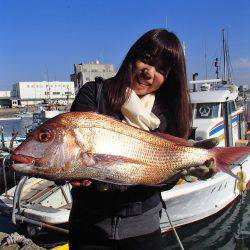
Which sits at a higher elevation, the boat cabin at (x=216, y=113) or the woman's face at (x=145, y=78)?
the woman's face at (x=145, y=78)

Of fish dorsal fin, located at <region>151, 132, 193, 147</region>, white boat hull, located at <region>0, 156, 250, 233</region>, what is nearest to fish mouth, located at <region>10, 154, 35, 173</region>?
fish dorsal fin, located at <region>151, 132, 193, 147</region>

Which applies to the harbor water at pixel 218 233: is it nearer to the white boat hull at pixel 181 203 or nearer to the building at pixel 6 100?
the white boat hull at pixel 181 203

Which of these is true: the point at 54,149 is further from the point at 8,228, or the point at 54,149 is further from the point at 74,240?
the point at 8,228

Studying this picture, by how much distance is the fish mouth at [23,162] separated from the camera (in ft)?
6.34

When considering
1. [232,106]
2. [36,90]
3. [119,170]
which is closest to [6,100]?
[36,90]

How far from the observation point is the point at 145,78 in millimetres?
2523

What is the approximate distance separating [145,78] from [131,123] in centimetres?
33

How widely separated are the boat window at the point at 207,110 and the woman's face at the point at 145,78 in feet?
25.2

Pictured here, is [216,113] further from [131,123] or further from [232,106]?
[131,123]

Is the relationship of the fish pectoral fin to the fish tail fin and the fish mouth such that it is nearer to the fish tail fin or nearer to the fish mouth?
the fish mouth

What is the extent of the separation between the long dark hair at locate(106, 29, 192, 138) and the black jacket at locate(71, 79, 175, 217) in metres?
0.09

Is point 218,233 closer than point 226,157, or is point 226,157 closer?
point 226,157

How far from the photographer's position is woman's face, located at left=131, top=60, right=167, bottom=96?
249 centimetres

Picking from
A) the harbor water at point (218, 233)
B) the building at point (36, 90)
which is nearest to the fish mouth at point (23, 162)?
the harbor water at point (218, 233)
